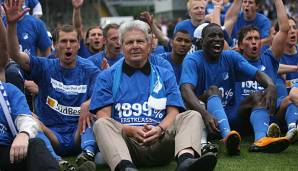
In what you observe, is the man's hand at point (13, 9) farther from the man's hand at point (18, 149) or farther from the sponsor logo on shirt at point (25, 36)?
the sponsor logo on shirt at point (25, 36)

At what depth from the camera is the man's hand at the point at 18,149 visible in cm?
475

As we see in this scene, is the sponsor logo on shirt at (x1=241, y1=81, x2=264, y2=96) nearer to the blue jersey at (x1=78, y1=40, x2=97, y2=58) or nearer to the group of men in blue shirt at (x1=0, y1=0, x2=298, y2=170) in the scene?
the group of men in blue shirt at (x1=0, y1=0, x2=298, y2=170)

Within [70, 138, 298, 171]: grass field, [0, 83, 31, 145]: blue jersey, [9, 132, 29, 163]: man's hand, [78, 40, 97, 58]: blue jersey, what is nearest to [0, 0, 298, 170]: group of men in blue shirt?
[70, 138, 298, 171]: grass field

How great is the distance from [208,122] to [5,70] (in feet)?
7.35

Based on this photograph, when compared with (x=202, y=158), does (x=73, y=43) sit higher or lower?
higher

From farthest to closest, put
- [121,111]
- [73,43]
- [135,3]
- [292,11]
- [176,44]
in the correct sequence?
1. [135,3]
2. [292,11]
3. [176,44]
4. [73,43]
5. [121,111]

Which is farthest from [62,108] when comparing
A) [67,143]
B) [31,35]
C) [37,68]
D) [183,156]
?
[31,35]

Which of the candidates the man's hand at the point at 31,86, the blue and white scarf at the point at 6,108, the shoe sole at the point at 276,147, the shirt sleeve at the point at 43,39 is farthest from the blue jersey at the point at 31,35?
the shoe sole at the point at 276,147

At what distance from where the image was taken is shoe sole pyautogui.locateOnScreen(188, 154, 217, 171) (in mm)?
4945

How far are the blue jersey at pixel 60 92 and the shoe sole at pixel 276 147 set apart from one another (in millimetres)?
2054

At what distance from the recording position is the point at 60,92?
692 cm

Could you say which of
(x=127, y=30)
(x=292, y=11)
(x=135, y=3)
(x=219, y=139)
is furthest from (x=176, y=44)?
(x=135, y=3)

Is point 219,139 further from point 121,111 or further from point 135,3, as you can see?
point 135,3

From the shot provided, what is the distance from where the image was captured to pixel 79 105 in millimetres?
6965
